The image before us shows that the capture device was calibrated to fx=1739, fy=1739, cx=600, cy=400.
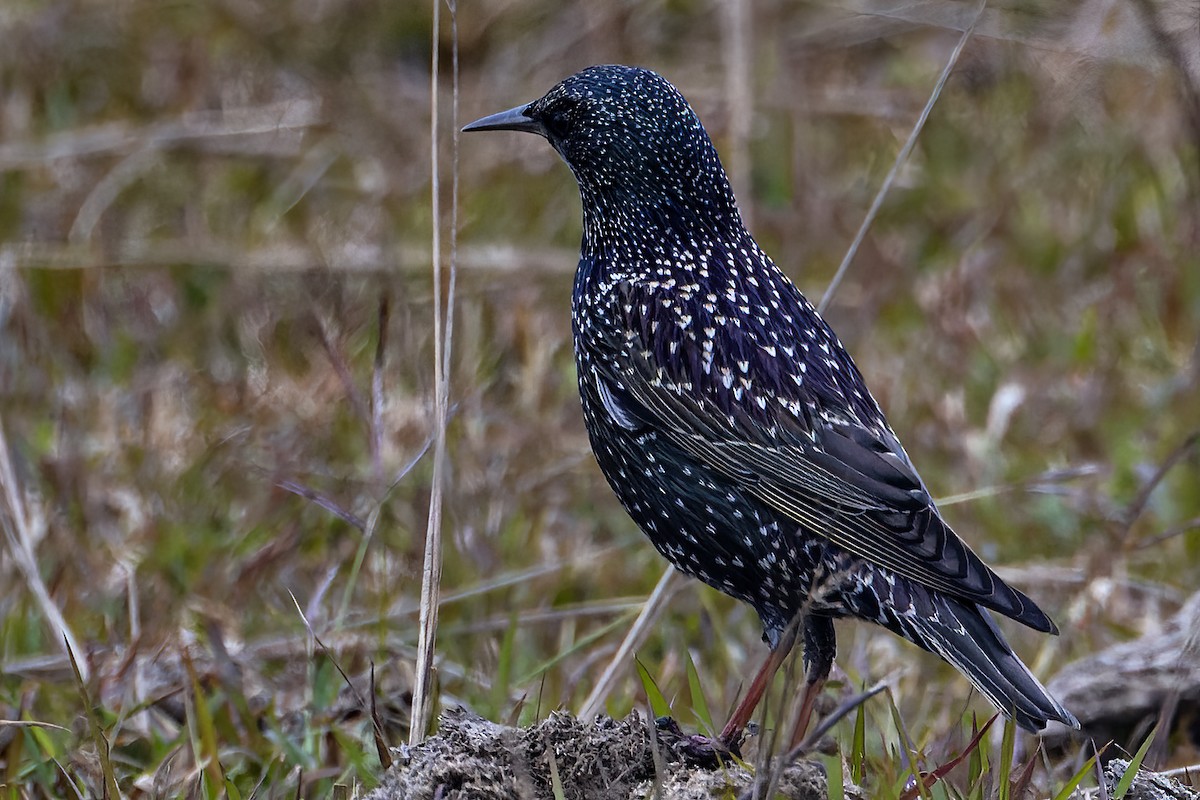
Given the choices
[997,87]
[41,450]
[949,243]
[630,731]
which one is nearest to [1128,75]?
[997,87]

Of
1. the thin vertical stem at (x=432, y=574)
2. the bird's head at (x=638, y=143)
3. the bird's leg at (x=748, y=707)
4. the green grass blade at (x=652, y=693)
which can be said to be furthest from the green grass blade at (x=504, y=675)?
the bird's head at (x=638, y=143)

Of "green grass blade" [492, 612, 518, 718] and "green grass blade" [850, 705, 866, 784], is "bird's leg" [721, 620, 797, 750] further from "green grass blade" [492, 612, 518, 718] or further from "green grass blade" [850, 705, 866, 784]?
"green grass blade" [492, 612, 518, 718]

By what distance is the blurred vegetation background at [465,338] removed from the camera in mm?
4535

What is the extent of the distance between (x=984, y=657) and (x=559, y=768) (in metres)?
0.88

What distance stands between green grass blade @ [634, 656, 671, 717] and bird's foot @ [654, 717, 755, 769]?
7 cm

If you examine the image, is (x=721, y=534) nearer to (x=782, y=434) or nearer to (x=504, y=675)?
(x=782, y=434)

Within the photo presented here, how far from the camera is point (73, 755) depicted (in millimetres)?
3738

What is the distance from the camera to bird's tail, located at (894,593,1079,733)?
11.1 feet

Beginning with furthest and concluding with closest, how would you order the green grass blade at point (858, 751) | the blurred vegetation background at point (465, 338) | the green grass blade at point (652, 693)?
the blurred vegetation background at point (465, 338), the green grass blade at point (652, 693), the green grass blade at point (858, 751)

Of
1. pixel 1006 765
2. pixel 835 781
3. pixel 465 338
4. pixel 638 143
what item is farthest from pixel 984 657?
pixel 465 338

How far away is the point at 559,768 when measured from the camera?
3346mm

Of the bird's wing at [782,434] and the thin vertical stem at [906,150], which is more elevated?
the thin vertical stem at [906,150]

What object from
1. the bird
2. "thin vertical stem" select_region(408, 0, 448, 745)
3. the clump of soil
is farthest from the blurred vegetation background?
the bird

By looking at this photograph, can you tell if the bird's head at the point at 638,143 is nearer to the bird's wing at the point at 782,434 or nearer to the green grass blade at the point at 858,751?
the bird's wing at the point at 782,434
